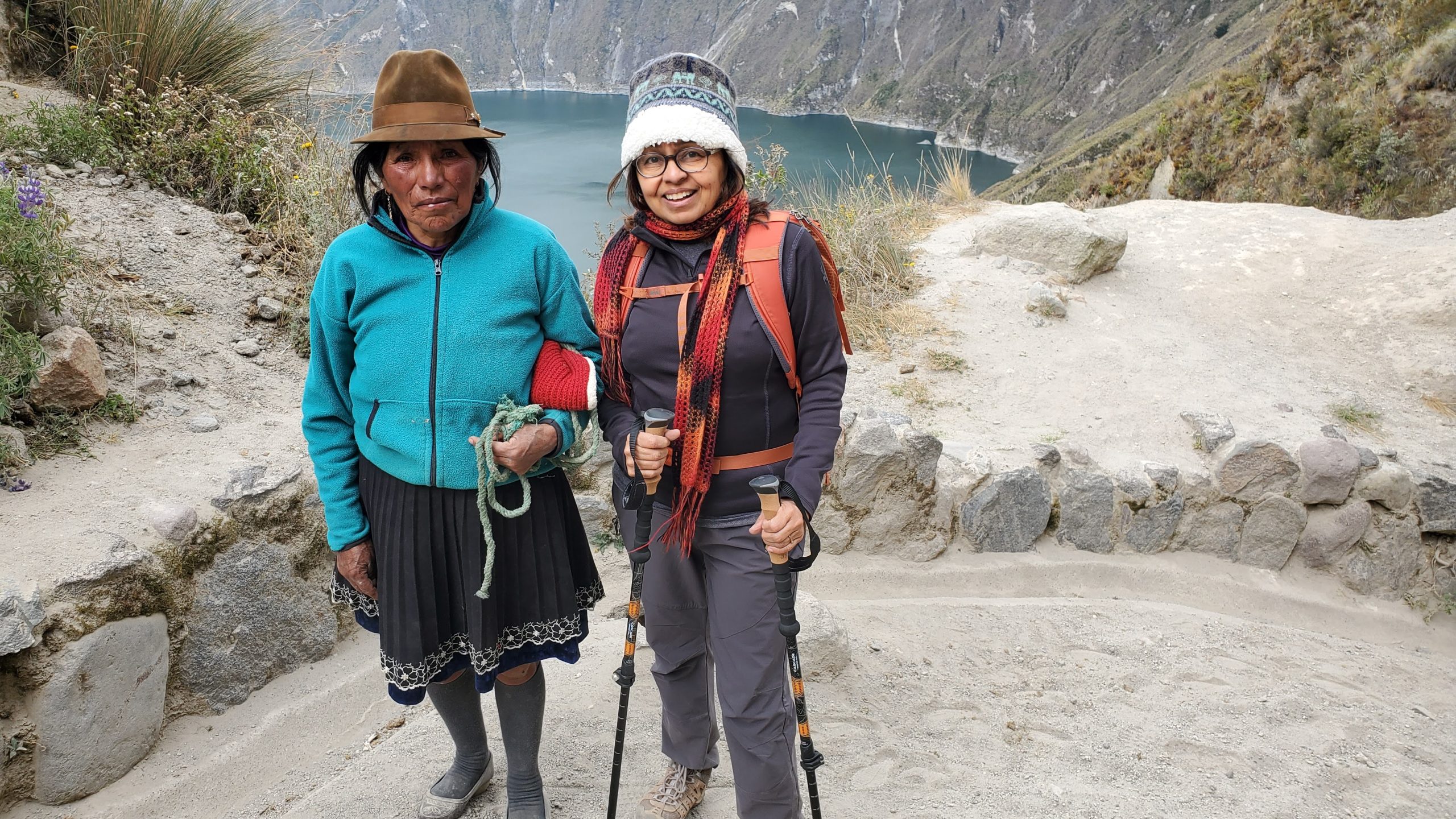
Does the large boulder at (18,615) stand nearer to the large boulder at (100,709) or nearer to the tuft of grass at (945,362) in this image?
the large boulder at (100,709)

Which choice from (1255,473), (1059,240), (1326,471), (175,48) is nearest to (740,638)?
(1255,473)

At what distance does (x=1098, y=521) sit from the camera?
4.15 metres

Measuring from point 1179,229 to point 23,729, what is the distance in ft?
25.1

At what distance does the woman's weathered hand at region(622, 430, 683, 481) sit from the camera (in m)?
1.75

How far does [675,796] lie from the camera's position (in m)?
2.30

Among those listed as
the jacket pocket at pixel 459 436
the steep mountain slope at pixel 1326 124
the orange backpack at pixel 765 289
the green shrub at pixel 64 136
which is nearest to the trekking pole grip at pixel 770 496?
the orange backpack at pixel 765 289

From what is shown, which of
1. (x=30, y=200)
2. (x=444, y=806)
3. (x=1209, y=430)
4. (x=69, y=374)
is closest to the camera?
(x=444, y=806)

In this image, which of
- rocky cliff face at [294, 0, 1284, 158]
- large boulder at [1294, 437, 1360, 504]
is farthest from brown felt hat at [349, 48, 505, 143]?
rocky cliff face at [294, 0, 1284, 158]

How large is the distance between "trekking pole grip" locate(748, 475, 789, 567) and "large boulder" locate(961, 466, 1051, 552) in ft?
8.18

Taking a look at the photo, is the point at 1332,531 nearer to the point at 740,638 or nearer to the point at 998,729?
the point at 998,729

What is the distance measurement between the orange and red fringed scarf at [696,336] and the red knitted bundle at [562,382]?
0.29 ft

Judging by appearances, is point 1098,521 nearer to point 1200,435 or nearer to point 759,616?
point 1200,435

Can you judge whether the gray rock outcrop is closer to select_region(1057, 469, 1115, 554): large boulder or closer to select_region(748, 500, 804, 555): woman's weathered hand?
select_region(1057, 469, 1115, 554): large boulder

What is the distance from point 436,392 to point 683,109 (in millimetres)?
787
